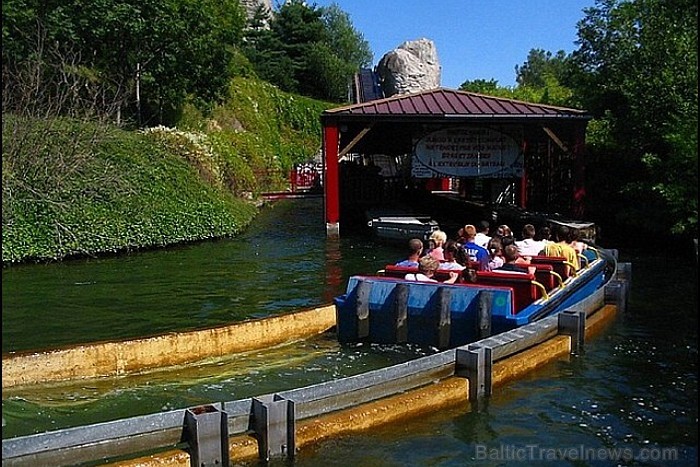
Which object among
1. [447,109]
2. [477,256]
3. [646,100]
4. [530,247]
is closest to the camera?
[477,256]

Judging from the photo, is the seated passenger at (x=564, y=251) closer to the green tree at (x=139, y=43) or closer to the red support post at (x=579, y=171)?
the red support post at (x=579, y=171)

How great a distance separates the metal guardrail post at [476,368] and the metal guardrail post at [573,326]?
84.3 inches

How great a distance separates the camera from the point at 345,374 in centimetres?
927

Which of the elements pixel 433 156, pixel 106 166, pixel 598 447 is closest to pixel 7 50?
pixel 106 166

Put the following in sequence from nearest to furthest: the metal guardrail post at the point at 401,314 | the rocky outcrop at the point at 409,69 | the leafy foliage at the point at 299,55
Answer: the metal guardrail post at the point at 401,314 → the leafy foliage at the point at 299,55 → the rocky outcrop at the point at 409,69

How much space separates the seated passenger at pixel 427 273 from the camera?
34.0 feet

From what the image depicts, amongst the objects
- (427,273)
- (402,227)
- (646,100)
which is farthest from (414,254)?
(646,100)

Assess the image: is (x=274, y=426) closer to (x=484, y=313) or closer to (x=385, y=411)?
(x=385, y=411)

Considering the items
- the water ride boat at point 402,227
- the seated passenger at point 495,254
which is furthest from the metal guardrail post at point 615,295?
the water ride boat at point 402,227

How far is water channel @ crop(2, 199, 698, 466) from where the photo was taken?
6980 millimetres

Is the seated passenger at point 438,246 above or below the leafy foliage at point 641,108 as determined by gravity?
below

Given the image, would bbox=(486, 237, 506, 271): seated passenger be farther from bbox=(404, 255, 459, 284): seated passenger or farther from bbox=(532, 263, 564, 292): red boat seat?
bbox=(404, 255, 459, 284): seated passenger

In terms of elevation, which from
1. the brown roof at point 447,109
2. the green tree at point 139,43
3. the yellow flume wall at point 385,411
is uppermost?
the green tree at point 139,43

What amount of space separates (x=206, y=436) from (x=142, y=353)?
3282 mm
